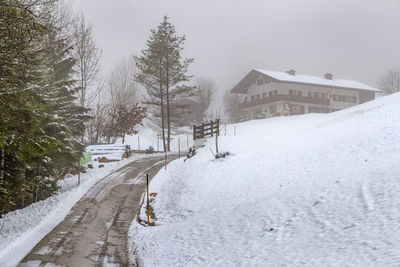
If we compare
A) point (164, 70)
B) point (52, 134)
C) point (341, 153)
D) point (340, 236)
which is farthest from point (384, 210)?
point (164, 70)

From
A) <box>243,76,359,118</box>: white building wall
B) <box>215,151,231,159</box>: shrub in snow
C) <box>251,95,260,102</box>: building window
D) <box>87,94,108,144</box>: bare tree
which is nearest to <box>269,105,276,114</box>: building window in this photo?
<box>243,76,359,118</box>: white building wall

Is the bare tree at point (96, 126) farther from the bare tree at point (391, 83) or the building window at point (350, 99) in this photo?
the bare tree at point (391, 83)

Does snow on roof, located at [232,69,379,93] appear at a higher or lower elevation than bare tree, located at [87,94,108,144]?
higher

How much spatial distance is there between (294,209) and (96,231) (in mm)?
7161

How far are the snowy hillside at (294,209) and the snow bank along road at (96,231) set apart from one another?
744 mm

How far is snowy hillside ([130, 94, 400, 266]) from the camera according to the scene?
6770 mm

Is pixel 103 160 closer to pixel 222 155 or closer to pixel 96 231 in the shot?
pixel 222 155

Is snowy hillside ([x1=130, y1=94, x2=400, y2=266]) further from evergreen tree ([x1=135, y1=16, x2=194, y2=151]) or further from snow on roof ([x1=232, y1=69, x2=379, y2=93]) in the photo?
snow on roof ([x1=232, y1=69, x2=379, y2=93])

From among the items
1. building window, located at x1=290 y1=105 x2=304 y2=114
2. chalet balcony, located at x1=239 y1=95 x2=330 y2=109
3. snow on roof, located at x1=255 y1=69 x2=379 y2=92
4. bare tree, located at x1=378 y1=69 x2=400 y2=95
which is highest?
bare tree, located at x1=378 y1=69 x2=400 y2=95

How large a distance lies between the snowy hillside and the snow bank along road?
0.74 m

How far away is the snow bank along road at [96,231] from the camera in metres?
9.17

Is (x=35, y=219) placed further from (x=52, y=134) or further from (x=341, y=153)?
(x=341, y=153)

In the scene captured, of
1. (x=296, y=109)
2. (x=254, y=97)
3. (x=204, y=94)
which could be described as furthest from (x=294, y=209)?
(x=204, y=94)

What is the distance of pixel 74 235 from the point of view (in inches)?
443
